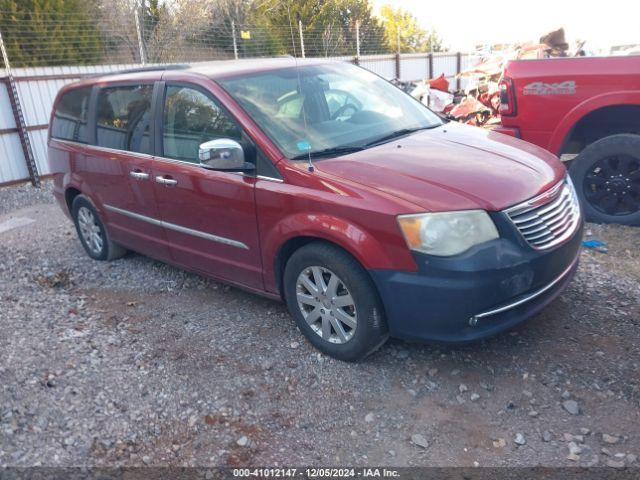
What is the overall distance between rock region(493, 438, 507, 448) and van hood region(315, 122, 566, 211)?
1151mm

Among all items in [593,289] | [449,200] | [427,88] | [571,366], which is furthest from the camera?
[427,88]

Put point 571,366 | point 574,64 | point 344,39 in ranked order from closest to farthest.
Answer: point 571,366 → point 574,64 → point 344,39

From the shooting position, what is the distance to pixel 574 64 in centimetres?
512

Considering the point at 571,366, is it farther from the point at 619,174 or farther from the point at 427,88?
the point at 427,88

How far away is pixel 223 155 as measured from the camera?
11.3 feet

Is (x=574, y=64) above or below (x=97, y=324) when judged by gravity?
above

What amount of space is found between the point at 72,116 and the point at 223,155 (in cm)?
274

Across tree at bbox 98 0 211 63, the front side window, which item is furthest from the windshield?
tree at bbox 98 0 211 63

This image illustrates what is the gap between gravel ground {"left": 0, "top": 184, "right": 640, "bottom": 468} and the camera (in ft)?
9.17

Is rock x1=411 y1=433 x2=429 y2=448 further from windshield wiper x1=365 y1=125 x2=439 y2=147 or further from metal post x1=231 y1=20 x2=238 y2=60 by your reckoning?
metal post x1=231 y1=20 x2=238 y2=60

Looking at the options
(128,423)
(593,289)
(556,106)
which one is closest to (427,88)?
(556,106)

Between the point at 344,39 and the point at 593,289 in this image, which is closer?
the point at 593,289

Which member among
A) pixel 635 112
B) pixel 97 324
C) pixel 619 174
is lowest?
pixel 97 324

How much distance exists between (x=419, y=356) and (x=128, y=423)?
68.1 inches
